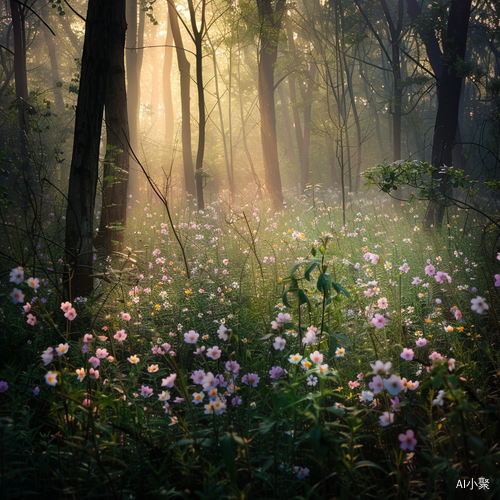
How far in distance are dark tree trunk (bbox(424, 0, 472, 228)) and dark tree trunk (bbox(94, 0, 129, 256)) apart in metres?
5.26

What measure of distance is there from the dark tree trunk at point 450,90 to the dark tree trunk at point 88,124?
18.2 ft

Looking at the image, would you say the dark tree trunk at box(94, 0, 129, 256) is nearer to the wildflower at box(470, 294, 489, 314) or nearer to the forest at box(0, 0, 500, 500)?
the forest at box(0, 0, 500, 500)

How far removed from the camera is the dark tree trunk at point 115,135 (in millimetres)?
3939

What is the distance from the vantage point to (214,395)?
1.50 meters

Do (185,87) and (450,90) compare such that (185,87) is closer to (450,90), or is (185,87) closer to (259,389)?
(450,90)

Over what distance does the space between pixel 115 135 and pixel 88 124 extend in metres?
0.86

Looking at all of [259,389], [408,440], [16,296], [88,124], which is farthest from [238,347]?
[88,124]

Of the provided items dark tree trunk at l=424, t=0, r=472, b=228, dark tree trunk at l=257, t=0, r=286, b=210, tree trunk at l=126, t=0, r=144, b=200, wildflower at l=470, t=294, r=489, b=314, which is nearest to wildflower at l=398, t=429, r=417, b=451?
wildflower at l=470, t=294, r=489, b=314

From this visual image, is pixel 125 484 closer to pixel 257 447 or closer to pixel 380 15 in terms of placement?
pixel 257 447

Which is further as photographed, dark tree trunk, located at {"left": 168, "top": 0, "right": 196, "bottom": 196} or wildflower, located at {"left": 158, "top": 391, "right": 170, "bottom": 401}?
dark tree trunk, located at {"left": 168, "top": 0, "right": 196, "bottom": 196}

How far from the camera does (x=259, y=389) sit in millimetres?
2107

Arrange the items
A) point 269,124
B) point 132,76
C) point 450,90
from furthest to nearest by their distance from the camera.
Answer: point 132,76
point 269,124
point 450,90

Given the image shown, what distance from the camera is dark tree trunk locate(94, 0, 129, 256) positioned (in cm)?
394

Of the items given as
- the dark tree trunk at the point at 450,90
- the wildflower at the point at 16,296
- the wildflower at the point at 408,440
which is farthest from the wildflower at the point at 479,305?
the dark tree trunk at the point at 450,90
